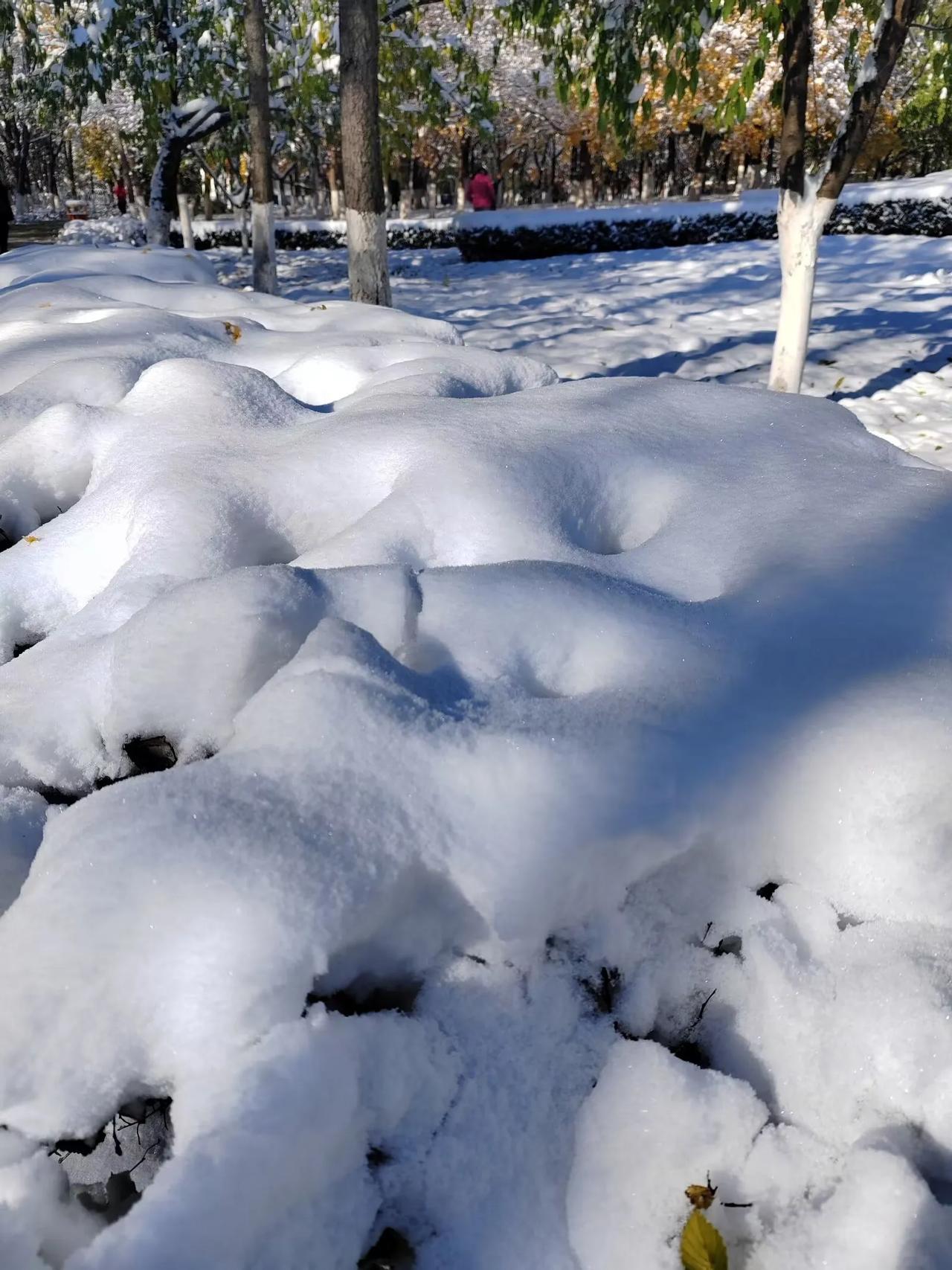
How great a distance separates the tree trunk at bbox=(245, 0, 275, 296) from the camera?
293 inches

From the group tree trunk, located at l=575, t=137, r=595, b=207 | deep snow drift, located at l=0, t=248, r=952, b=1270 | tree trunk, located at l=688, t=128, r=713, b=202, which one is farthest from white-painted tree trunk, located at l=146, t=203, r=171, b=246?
tree trunk, located at l=575, t=137, r=595, b=207

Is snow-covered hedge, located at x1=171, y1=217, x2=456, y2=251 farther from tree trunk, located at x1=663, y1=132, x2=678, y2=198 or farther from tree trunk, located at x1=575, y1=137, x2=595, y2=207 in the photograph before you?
tree trunk, located at x1=575, y1=137, x2=595, y2=207

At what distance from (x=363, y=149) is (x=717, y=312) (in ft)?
18.5

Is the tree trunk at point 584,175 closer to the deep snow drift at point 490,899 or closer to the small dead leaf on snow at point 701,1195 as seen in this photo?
the deep snow drift at point 490,899

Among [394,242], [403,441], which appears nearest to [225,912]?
[403,441]

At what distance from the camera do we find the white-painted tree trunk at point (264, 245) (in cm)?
838

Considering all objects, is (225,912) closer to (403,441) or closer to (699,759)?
(699,759)

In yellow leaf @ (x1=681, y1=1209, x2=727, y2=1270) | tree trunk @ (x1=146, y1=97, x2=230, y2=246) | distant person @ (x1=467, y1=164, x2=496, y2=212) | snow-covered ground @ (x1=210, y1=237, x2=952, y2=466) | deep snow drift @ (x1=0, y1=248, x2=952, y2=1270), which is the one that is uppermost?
tree trunk @ (x1=146, y1=97, x2=230, y2=246)

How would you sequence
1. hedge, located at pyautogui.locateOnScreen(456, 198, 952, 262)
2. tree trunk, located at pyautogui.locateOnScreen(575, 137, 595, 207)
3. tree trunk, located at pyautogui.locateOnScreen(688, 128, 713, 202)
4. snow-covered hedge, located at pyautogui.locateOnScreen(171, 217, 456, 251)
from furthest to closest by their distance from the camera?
1. tree trunk, located at pyautogui.locateOnScreen(575, 137, 595, 207)
2. tree trunk, located at pyautogui.locateOnScreen(688, 128, 713, 202)
3. snow-covered hedge, located at pyautogui.locateOnScreen(171, 217, 456, 251)
4. hedge, located at pyautogui.locateOnScreen(456, 198, 952, 262)

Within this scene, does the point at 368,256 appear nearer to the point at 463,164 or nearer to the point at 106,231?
the point at 106,231

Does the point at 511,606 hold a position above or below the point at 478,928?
above

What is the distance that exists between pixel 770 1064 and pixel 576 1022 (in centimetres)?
20

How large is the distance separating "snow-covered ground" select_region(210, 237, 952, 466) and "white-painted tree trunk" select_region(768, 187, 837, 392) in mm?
782

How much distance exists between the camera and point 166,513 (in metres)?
1.71
